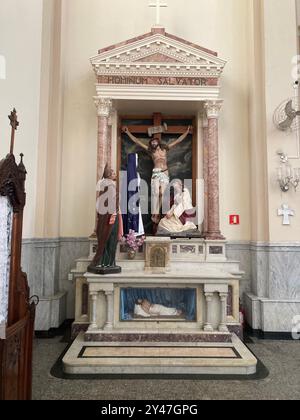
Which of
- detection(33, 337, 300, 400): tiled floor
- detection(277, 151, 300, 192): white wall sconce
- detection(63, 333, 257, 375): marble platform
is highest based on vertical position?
detection(277, 151, 300, 192): white wall sconce

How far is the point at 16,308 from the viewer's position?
2.54m

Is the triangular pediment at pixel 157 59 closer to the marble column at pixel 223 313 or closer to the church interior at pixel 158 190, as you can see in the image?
the church interior at pixel 158 190

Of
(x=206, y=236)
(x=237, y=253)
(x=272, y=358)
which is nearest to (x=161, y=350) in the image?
(x=272, y=358)

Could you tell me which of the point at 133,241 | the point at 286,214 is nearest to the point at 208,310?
the point at 133,241

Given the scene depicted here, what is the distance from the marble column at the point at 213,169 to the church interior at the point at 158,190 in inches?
0.9

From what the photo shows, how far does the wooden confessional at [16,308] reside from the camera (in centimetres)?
233

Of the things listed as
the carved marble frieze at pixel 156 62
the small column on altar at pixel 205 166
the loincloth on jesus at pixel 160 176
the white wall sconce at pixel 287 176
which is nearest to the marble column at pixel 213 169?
the small column on altar at pixel 205 166

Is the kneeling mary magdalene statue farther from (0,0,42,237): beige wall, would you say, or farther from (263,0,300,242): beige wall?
(263,0,300,242): beige wall

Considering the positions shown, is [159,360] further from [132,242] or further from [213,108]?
[213,108]

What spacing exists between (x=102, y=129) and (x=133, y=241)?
6.02 ft

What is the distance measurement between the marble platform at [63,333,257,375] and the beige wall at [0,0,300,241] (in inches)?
75.6

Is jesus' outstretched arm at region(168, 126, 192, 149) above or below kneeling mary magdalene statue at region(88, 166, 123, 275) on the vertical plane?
above

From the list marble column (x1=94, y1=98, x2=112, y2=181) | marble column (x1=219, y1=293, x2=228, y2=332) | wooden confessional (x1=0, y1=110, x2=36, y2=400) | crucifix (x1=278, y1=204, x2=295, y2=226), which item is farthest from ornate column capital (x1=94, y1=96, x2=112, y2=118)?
marble column (x1=219, y1=293, x2=228, y2=332)

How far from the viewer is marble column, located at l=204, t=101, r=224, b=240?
5.20 m
